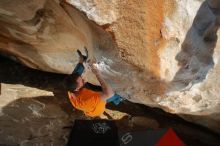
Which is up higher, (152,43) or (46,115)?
(152,43)

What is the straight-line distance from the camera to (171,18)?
2738mm

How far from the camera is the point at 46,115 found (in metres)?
4.78

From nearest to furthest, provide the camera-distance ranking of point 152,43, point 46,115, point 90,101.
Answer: point 152,43 → point 90,101 → point 46,115

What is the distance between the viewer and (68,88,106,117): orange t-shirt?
13.3ft

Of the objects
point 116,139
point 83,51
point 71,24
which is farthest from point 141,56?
point 116,139

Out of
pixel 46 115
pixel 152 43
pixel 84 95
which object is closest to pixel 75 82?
pixel 84 95

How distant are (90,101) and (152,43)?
1.56 meters

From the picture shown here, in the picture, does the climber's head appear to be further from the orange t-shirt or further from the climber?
the orange t-shirt

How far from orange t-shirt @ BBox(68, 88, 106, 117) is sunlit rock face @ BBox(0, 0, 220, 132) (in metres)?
0.83

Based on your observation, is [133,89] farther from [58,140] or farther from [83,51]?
[58,140]

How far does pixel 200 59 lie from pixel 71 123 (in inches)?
90.1

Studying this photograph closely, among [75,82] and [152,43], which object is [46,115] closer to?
[75,82]

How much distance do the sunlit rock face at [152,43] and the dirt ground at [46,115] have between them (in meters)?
1.45

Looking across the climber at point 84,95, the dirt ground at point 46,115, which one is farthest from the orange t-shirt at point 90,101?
the dirt ground at point 46,115
